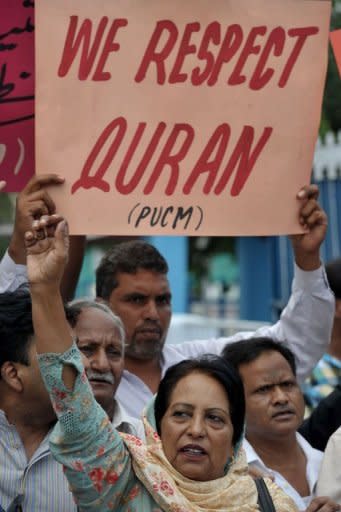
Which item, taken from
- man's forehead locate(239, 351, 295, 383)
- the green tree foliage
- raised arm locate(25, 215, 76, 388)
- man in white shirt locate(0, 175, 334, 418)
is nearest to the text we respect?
man in white shirt locate(0, 175, 334, 418)

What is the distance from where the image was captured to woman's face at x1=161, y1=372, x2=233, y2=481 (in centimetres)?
262

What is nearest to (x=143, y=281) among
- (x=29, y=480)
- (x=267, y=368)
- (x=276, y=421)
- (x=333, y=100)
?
(x=267, y=368)

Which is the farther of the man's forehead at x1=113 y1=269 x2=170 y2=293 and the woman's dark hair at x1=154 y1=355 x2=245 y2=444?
the man's forehead at x1=113 y1=269 x2=170 y2=293

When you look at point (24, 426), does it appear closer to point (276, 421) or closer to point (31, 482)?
point (31, 482)

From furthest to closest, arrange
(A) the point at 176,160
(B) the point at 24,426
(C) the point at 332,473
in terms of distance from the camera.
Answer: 1. (C) the point at 332,473
2. (A) the point at 176,160
3. (B) the point at 24,426

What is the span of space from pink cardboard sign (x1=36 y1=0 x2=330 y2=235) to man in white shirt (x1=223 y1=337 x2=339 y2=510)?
75 cm

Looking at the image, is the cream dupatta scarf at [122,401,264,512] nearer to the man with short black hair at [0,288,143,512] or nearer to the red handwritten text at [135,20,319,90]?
the man with short black hair at [0,288,143,512]

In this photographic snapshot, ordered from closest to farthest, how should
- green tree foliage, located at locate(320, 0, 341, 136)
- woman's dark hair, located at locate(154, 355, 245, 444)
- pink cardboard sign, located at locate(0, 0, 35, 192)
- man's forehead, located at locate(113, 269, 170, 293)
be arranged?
woman's dark hair, located at locate(154, 355, 245, 444) → pink cardboard sign, located at locate(0, 0, 35, 192) → man's forehead, located at locate(113, 269, 170, 293) → green tree foliage, located at locate(320, 0, 341, 136)

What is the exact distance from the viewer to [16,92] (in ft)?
10.4

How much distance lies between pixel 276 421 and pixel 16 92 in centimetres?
142

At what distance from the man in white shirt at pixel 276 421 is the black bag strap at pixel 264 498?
2.19ft

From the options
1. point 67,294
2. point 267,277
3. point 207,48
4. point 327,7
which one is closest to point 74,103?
point 207,48

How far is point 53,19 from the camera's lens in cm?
292

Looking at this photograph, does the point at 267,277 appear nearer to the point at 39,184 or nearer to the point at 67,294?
the point at 67,294
